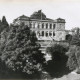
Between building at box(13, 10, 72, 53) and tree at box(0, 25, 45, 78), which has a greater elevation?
building at box(13, 10, 72, 53)

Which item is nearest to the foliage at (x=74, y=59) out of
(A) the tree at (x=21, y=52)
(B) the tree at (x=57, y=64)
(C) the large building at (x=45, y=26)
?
(B) the tree at (x=57, y=64)

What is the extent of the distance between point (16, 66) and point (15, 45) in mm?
3725

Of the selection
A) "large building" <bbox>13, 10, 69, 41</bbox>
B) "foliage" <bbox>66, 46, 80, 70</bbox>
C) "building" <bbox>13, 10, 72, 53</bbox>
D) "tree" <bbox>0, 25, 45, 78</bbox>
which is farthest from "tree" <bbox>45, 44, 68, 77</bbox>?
"large building" <bbox>13, 10, 69, 41</bbox>

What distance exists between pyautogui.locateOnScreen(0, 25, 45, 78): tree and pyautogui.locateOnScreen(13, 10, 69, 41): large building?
145 ft

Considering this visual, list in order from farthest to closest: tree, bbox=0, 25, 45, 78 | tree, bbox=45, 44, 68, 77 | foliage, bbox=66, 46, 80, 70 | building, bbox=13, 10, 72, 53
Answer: building, bbox=13, 10, 72, 53, tree, bbox=45, 44, 68, 77, foliage, bbox=66, 46, 80, 70, tree, bbox=0, 25, 45, 78

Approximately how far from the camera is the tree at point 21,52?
51.2 m

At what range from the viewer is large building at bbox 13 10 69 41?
101 metres

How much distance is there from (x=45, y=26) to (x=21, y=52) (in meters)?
52.3

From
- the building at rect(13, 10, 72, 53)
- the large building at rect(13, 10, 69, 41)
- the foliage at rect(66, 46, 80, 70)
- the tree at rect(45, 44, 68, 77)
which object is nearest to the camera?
the foliage at rect(66, 46, 80, 70)

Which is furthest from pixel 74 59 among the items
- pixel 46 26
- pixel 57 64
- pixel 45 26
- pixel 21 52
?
pixel 46 26

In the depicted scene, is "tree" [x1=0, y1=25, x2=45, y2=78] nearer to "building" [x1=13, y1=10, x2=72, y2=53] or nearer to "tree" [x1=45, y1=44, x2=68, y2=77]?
"tree" [x1=45, y1=44, x2=68, y2=77]

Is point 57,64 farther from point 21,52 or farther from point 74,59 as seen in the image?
point 21,52

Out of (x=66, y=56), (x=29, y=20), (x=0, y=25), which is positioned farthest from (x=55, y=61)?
(x=29, y=20)

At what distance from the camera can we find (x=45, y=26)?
104188 mm
